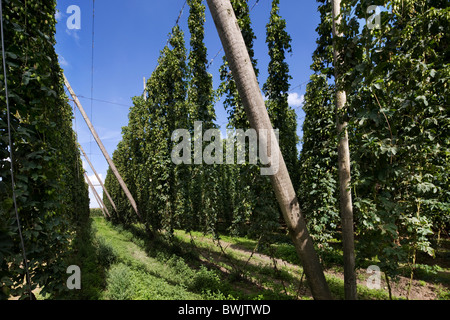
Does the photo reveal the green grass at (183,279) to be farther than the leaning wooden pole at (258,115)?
Yes

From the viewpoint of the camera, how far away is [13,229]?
1.79 metres

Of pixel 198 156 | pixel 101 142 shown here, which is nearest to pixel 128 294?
pixel 198 156

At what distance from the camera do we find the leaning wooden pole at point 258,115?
1884mm

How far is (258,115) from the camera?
6.18ft

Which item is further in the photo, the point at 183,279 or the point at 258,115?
the point at 183,279

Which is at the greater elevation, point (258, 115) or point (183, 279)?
point (258, 115)

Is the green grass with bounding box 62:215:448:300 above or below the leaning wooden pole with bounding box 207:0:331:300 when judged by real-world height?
below

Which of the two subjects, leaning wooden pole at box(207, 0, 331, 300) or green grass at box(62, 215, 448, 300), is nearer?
leaning wooden pole at box(207, 0, 331, 300)

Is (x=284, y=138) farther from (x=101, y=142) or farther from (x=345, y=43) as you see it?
(x=101, y=142)

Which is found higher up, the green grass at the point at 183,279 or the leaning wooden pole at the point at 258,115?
the leaning wooden pole at the point at 258,115

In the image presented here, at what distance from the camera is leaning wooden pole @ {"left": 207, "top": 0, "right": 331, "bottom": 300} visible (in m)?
1.88
